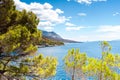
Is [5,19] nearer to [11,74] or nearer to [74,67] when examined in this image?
[11,74]

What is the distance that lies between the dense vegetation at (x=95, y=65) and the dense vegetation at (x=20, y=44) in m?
14.2

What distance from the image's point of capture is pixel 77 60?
38844mm

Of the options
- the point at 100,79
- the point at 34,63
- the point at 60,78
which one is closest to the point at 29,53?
the point at 34,63

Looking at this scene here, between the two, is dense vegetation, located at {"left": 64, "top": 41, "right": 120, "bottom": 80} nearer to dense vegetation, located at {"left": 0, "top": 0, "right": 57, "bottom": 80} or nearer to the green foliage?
the green foliage

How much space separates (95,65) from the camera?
118 ft

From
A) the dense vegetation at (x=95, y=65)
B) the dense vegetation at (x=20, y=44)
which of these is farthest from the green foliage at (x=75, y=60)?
the dense vegetation at (x=20, y=44)

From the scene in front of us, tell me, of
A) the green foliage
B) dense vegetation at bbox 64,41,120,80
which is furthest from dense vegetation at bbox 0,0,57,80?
the green foliage

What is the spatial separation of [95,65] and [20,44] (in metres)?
19.7

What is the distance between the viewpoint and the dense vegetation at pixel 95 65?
34.9 m

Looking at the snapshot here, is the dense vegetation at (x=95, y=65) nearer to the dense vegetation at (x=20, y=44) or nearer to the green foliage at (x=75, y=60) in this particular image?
the green foliage at (x=75, y=60)

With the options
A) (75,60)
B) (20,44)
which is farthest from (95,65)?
(20,44)

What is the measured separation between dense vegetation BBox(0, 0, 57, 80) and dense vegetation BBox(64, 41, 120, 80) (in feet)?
46.6

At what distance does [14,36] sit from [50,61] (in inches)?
273

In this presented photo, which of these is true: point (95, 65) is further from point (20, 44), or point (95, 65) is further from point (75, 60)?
point (20, 44)
